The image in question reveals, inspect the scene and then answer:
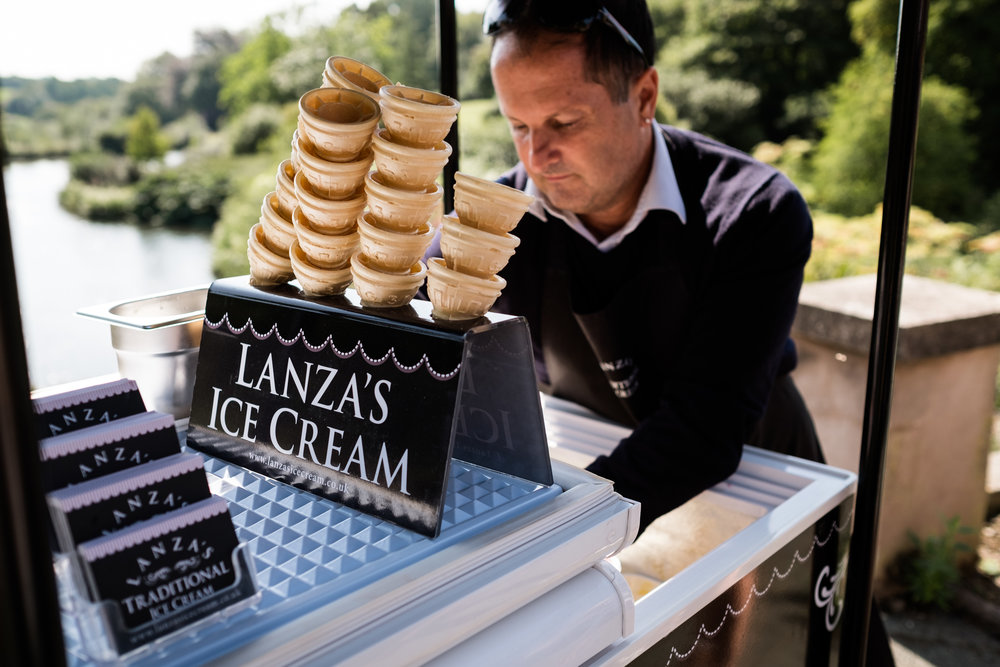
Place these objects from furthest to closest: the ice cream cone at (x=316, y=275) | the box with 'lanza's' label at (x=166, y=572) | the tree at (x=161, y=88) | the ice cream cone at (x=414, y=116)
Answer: the tree at (x=161, y=88) < the ice cream cone at (x=316, y=275) < the ice cream cone at (x=414, y=116) < the box with 'lanza's' label at (x=166, y=572)

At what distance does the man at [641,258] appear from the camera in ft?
4.22

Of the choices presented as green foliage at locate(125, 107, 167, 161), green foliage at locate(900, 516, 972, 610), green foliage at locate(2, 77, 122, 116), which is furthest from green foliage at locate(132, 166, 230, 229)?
green foliage at locate(900, 516, 972, 610)

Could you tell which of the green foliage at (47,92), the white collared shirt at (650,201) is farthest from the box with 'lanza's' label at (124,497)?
the green foliage at (47,92)

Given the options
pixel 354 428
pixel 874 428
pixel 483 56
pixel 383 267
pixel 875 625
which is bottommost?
pixel 875 625

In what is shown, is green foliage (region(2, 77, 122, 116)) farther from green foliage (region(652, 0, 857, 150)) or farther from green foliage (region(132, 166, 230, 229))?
green foliage (region(652, 0, 857, 150))

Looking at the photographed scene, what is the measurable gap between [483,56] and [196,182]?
13.1ft

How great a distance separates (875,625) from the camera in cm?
152

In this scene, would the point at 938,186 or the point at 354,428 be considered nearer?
the point at 354,428

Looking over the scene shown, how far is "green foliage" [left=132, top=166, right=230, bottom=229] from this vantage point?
8859mm

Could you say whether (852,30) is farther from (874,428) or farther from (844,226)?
(874,428)

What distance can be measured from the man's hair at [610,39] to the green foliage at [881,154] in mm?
8304

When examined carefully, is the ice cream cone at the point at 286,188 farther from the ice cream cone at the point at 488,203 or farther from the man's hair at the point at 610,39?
the man's hair at the point at 610,39

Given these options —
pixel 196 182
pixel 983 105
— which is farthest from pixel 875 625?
pixel 983 105

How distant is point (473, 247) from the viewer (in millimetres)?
792
